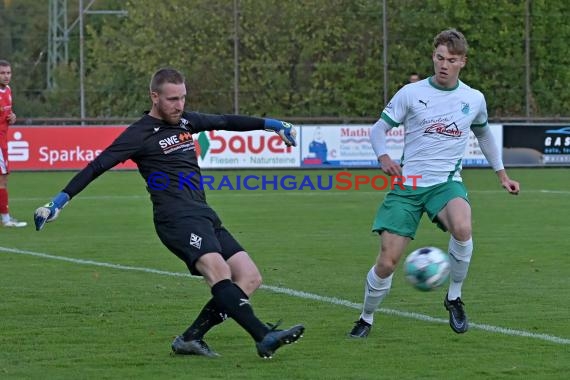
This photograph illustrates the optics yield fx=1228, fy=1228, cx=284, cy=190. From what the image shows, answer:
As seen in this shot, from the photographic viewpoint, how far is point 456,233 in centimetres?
842

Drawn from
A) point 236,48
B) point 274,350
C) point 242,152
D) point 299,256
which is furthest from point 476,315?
point 236,48

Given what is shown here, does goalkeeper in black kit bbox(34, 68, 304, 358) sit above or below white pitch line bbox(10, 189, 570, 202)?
above

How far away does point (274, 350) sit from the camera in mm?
7277

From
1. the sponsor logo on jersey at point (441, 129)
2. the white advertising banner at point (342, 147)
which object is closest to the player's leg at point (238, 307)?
the sponsor logo on jersey at point (441, 129)

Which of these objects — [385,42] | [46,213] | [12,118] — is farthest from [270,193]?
[46,213]

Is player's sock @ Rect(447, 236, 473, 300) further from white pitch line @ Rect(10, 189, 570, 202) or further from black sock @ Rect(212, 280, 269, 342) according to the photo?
white pitch line @ Rect(10, 189, 570, 202)

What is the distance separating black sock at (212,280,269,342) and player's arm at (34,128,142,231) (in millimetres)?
992

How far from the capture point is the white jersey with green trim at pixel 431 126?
8539 mm

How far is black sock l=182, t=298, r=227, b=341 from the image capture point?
7.80 metres

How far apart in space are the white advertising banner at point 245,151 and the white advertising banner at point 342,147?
70cm

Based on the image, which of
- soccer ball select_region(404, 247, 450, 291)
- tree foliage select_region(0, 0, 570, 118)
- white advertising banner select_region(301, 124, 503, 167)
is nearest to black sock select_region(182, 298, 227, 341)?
soccer ball select_region(404, 247, 450, 291)

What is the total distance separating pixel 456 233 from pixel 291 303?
198 centimetres

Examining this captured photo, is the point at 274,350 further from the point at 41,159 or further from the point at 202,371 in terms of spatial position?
the point at 41,159

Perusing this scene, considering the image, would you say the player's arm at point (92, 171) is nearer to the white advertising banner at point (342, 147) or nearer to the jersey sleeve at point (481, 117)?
the jersey sleeve at point (481, 117)
